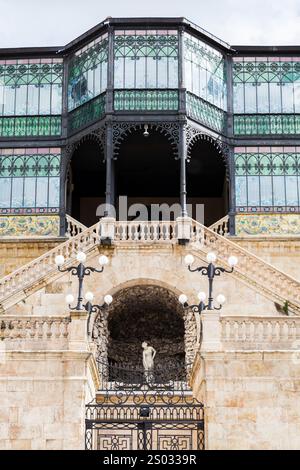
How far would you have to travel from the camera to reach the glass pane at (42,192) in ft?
131

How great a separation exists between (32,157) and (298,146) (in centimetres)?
971

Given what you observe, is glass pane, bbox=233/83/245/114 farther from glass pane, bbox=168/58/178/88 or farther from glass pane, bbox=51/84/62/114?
glass pane, bbox=51/84/62/114

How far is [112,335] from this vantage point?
36.9 m

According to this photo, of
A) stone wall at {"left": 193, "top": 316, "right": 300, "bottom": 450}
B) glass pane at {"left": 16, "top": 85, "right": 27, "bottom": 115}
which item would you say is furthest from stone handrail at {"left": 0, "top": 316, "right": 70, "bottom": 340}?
glass pane at {"left": 16, "top": 85, "right": 27, "bottom": 115}

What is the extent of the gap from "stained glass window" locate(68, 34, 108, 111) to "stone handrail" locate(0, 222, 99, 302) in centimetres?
654

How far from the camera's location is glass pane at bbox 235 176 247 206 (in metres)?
39.8

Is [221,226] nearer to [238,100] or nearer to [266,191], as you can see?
[266,191]

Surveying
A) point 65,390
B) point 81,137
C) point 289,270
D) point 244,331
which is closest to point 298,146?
point 289,270

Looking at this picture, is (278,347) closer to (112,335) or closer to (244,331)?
(244,331)

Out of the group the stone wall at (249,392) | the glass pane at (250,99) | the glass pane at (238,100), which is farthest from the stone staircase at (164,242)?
the stone wall at (249,392)

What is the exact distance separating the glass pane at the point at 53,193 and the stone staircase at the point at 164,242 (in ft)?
11.9

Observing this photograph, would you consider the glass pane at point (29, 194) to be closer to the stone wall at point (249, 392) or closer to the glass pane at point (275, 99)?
the glass pane at point (275, 99)

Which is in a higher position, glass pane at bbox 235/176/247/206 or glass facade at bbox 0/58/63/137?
glass facade at bbox 0/58/63/137

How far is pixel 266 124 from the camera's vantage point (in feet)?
134
